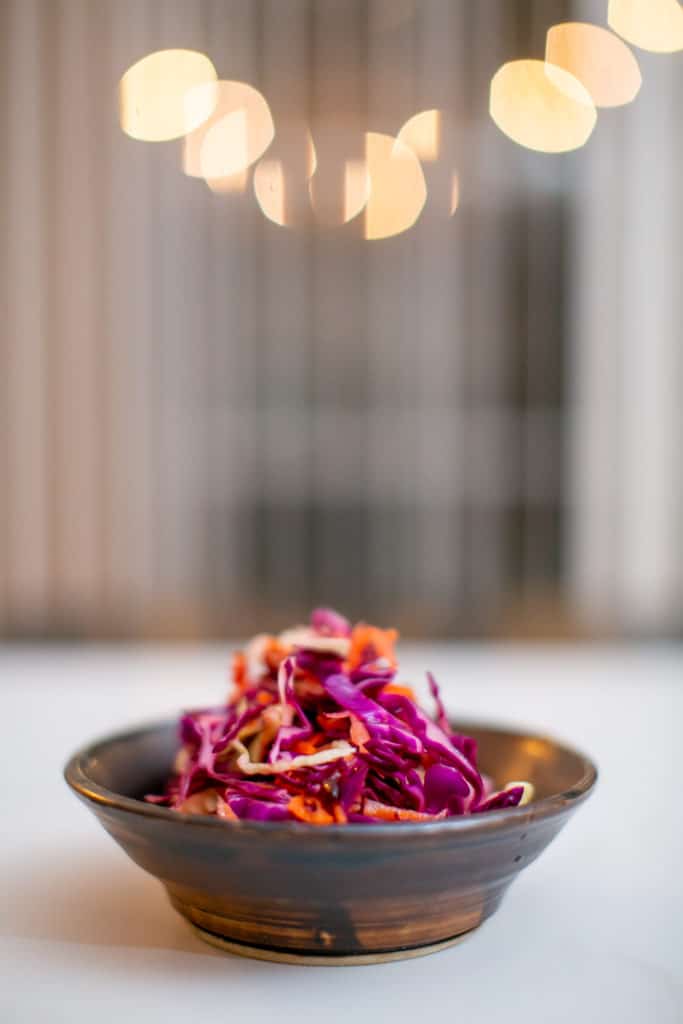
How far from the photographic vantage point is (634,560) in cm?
303

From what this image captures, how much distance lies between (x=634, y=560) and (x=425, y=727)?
2593 mm

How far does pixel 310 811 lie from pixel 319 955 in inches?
2.9

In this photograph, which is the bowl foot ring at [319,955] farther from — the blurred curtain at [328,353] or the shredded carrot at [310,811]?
the blurred curtain at [328,353]

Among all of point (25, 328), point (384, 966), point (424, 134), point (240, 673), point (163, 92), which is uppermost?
point (163, 92)

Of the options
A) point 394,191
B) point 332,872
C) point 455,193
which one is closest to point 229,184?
point 394,191

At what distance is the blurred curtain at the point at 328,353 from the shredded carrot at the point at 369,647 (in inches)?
81.0

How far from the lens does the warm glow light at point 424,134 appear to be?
2971 millimetres

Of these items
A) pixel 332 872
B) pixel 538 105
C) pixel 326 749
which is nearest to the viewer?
pixel 332 872

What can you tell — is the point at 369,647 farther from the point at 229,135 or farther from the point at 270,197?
the point at 229,135

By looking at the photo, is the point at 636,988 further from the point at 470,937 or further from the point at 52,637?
the point at 52,637

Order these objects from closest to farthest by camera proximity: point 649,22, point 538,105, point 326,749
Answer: point 326,749 < point 649,22 < point 538,105

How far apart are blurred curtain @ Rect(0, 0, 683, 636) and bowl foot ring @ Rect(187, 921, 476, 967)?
2155mm

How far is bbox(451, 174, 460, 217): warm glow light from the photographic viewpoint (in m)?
3.04

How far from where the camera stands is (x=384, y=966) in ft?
1.68
